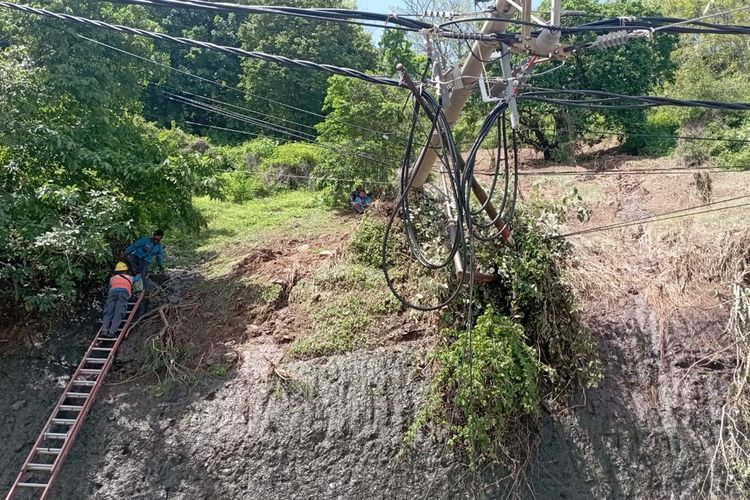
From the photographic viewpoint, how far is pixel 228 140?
26.4 metres

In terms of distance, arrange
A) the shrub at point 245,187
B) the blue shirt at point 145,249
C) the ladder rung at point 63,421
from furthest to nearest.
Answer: the shrub at point 245,187 < the blue shirt at point 145,249 < the ladder rung at point 63,421

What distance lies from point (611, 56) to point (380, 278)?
1136 centimetres

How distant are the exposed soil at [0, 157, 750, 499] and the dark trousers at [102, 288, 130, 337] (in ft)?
1.17

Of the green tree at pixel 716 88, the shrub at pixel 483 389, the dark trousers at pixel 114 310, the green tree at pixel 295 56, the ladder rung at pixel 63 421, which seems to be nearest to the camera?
the shrub at pixel 483 389

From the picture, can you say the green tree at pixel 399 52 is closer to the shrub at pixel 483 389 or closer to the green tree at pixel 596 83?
the green tree at pixel 596 83

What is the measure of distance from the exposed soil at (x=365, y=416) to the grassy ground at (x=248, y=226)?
2829 mm

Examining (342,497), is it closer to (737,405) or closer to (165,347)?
(165,347)

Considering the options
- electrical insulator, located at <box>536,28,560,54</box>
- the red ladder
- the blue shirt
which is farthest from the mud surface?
electrical insulator, located at <box>536,28,560,54</box>

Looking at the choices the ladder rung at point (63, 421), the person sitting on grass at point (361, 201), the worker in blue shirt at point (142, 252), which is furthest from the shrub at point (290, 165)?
the ladder rung at point (63, 421)

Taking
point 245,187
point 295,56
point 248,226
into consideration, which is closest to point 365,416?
point 248,226

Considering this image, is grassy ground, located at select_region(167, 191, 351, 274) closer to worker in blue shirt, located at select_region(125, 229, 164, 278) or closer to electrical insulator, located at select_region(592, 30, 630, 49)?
worker in blue shirt, located at select_region(125, 229, 164, 278)

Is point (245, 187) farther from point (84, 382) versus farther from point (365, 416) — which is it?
point (365, 416)

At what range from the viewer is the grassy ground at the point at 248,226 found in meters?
11.8

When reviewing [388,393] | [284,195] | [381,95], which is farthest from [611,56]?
[388,393]
